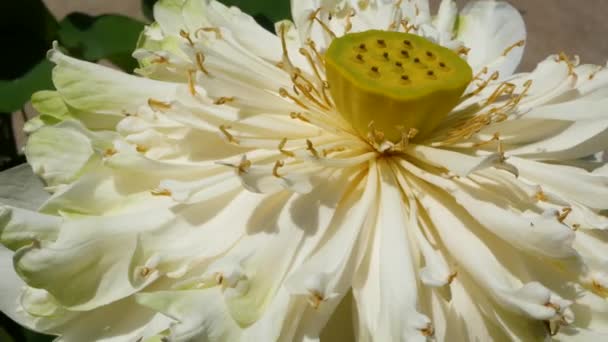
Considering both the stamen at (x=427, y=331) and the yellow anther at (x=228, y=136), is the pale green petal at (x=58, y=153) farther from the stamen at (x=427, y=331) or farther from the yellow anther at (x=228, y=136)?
the stamen at (x=427, y=331)

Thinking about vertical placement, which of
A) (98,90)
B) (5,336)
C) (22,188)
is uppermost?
(98,90)

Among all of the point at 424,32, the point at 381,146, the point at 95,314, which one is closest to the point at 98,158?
the point at 95,314

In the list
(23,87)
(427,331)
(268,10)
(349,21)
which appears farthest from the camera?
(268,10)

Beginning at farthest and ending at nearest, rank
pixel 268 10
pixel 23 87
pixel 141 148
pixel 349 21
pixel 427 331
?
1. pixel 268 10
2. pixel 23 87
3. pixel 349 21
4. pixel 141 148
5. pixel 427 331

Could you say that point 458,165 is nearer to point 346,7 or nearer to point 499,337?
point 499,337

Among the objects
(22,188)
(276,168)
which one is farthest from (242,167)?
(22,188)

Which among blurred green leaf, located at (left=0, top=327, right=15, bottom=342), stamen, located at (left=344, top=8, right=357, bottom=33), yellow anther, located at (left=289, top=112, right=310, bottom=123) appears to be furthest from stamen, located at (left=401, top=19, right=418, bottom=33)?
blurred green leaf, located at (left=0, top=327, right=15, bottom=342)

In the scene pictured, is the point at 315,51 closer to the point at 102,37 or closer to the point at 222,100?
the point at 222,100
